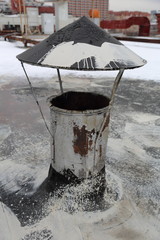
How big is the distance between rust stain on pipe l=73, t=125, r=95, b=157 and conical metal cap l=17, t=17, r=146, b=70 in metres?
0.61

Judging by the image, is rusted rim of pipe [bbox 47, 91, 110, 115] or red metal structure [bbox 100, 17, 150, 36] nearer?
rusted rim of pipe [bbox 47, 91, 110, 115]

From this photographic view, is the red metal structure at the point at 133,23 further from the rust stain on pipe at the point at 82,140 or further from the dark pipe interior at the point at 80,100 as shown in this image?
the rust stain on pipe at the point at 82,140

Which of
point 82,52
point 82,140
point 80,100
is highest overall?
point 82,52

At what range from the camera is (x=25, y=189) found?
236 cm

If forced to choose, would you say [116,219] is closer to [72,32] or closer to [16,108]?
[72,32]

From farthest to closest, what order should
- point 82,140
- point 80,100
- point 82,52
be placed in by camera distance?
point 80,100 < point 82,140 < point 82,52

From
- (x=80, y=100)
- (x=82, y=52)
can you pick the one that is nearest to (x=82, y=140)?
(x=80, y=100)

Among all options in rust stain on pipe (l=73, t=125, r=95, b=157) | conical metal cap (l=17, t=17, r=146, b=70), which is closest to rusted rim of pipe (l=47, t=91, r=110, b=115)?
rust stain on pipe (l=73, t=125, r=95, b=157)

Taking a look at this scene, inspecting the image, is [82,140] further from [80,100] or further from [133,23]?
[133,23]

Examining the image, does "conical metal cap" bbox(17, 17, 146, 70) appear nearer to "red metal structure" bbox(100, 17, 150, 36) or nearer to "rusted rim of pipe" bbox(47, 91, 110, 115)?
"rusted rim of pipe" bbox(47, 91, 110, 115)

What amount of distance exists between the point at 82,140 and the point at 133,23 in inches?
728

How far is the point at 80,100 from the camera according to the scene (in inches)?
99.9

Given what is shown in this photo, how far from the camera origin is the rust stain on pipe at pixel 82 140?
2.09m

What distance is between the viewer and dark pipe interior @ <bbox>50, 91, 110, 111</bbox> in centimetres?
245
